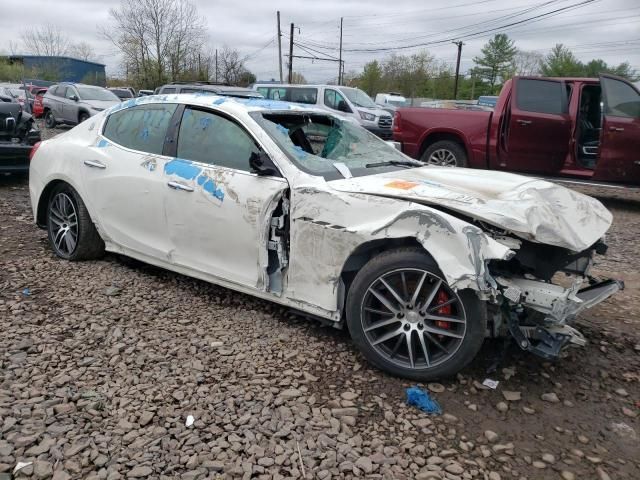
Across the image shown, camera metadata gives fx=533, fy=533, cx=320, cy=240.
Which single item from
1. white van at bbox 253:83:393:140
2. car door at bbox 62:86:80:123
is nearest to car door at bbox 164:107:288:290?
white van at bbox 253:83:393:140

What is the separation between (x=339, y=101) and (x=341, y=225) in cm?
1337

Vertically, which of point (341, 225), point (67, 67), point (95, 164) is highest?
point (67, 67)

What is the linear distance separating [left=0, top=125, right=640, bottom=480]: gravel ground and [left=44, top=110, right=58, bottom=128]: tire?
16690mm

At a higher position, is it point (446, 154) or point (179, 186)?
point (179, 186)

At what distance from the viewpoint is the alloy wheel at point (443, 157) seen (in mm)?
8758

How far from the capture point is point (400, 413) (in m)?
2.78

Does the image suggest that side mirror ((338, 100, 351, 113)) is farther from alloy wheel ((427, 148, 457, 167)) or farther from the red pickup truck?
alloy wheel ((427, 148, 457, 167))

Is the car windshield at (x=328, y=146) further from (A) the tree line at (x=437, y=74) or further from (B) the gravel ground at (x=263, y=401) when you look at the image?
(A) the tree line at (x=437, y=74)

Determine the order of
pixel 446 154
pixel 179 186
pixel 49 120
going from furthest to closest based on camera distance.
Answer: pixel 49 120, pixel 446 154, pixel 179 186

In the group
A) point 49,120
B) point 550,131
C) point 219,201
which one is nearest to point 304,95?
point 550,131

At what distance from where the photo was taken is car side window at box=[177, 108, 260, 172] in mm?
3713

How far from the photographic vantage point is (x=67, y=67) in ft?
183

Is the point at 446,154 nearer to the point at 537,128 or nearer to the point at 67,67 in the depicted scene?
the point at 537,128

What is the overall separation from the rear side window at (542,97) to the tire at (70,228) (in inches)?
260
